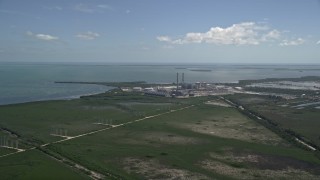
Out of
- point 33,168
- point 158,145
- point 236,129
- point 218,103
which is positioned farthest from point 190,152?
Result: point 218,103

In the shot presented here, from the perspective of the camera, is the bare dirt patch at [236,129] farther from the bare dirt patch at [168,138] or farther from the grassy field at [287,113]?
the bare dirt patch at [168,138]

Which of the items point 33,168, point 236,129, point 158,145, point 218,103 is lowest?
point 33,168

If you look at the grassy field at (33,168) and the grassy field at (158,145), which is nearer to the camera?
the grassy field at (33,168)

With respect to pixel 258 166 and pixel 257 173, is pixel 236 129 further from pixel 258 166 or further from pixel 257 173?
pixel 257 173

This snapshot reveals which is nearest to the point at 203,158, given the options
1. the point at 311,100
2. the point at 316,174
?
the point at 316,174

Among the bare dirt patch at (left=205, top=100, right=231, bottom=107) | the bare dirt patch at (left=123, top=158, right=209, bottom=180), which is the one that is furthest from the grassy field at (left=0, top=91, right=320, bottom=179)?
the bare dirt patch at (left=205, top=100, right=231, bottom=107)

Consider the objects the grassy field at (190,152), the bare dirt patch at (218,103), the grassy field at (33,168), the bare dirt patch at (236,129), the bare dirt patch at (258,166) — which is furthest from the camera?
the bare dirt patch at (218,103)

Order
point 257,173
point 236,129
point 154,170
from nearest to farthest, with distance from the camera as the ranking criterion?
point 257,173 < point 154,170 < point 236,129

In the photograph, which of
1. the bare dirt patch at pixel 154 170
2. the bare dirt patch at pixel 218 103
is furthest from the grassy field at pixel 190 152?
the bare dirt patch at pixel 218 103

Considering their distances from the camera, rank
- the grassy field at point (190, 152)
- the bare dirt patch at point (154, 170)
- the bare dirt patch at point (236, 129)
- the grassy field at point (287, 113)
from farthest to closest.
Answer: the grassy field at point (287, 113), the bare dirt patch at point (236, 129), the grassy field at point (190, 152), the bare dirt patch at point (154, 170)
